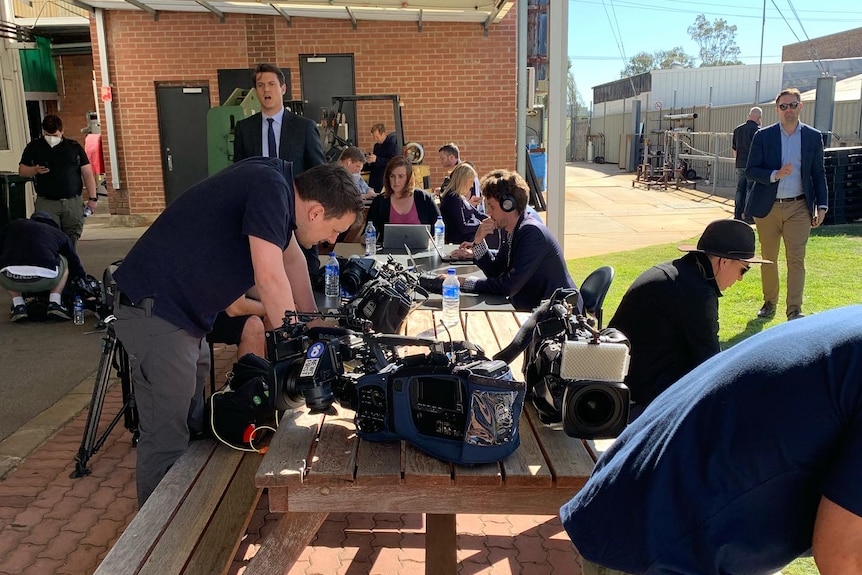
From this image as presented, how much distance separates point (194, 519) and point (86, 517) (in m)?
1.29

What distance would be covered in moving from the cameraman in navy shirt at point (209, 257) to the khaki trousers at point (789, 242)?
16.1 ft

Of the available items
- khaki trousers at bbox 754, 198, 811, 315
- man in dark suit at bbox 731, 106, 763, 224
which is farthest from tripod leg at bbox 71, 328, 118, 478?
man in dark suit at bbox 731, 106, 763, 224

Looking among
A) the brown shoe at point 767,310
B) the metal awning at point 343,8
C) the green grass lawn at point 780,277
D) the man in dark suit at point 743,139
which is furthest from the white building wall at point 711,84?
the brown shoe at point 767,310

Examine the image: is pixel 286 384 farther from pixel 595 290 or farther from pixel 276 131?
pixel 276 131

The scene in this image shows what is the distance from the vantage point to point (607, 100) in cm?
4234

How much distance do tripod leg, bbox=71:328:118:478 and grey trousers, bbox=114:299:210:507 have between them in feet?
2.49

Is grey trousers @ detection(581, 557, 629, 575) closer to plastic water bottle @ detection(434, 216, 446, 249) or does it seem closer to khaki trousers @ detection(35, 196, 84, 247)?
plastic water bottle @ detection(434, 216, 446, 249)

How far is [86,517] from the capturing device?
3.43 meters

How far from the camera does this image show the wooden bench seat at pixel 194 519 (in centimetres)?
224

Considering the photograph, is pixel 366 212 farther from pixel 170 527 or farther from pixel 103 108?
pixel 103 108

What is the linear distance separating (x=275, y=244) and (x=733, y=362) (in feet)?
5.76

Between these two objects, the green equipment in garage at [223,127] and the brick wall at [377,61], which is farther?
the brick wall at [377,61]

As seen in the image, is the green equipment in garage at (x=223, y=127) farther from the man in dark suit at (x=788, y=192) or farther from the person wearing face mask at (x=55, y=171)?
the man in dark suit at (x=788, y=192)

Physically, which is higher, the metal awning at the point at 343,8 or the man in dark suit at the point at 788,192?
the metal awning at the point at 343,8
